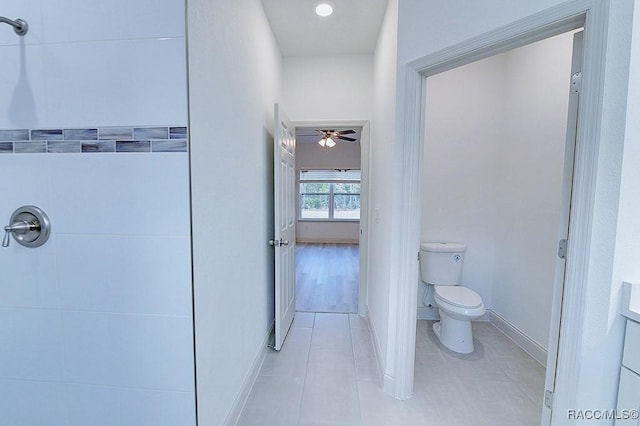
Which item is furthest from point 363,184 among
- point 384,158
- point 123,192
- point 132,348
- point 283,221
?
point 132,348

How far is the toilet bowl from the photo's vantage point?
201 centimetres

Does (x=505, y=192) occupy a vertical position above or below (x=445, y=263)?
above

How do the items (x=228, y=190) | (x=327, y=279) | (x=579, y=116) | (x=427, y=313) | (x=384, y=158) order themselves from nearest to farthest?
(x=579, y=116) < (x=228, y=190) < (x=384, y=158) < (x=427, y=313) < (x=327, y=279)

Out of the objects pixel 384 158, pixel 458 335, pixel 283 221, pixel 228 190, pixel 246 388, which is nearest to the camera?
pixel 228 190

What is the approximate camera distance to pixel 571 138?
1.13m

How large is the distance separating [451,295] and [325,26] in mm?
2552

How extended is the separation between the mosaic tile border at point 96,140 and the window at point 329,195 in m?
6.06

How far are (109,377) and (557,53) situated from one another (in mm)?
3428

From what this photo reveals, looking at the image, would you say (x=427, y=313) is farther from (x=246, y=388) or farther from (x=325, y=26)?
(x=325, y=26)

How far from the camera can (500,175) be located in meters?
2.53

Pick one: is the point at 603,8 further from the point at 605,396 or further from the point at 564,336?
the point at 605,396

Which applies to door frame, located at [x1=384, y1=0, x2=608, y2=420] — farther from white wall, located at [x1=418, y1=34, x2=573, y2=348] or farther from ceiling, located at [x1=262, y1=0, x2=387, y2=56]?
white wall, located at [x1=418, y1=34, x2=573, y2=348]

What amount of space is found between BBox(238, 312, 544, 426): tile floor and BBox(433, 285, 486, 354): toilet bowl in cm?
8

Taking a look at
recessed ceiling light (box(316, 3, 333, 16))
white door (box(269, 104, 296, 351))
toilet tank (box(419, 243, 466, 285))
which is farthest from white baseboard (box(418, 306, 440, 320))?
recessed ceiling light (box(316, 3, 333, 16))
